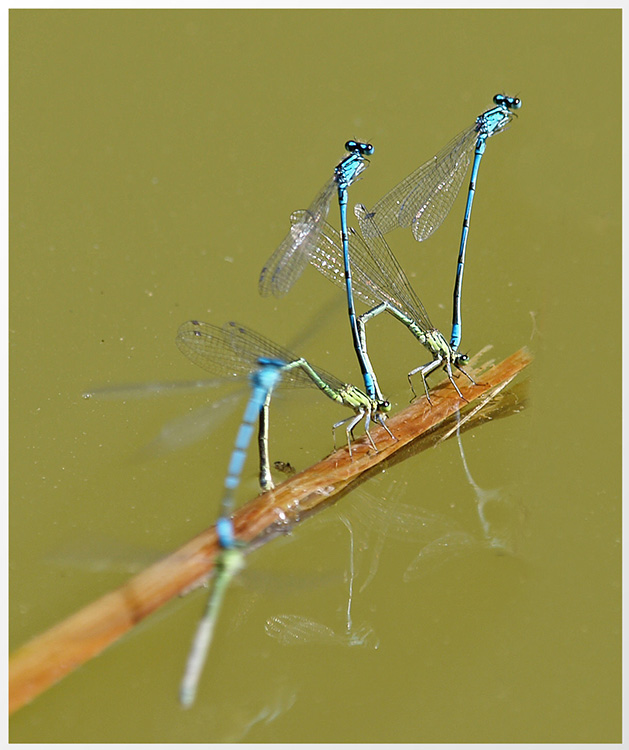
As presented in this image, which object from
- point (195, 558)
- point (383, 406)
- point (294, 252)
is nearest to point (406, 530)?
point (383, 406)

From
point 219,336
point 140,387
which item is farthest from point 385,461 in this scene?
point 140,387

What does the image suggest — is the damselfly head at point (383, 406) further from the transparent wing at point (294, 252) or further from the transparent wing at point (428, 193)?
the transparent wing at point (428, 193)

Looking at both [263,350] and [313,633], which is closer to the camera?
[313,633]

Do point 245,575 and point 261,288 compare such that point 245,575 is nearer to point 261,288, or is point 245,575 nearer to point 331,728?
point 331,728

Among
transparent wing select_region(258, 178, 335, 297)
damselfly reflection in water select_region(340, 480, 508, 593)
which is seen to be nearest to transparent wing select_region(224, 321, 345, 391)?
transparent wing select_region(258, 178, 335, 297)

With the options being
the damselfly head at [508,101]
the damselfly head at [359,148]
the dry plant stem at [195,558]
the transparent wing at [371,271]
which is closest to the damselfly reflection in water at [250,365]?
the dry plant stem at [195,558]

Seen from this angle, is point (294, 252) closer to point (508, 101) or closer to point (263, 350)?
point (263, 350)

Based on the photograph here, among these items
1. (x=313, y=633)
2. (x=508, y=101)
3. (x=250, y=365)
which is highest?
(x=508, y=101)

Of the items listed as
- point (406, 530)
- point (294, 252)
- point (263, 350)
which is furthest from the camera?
point (294, 252)
